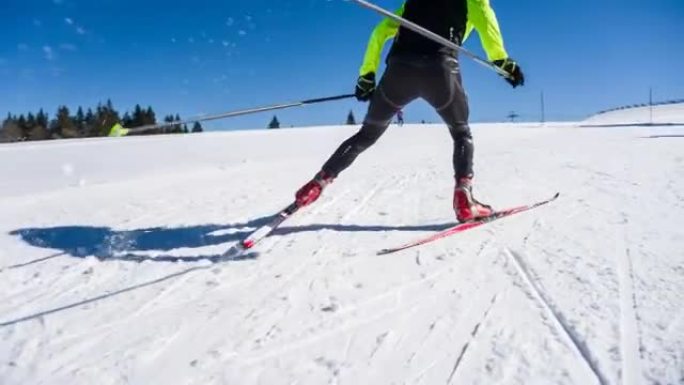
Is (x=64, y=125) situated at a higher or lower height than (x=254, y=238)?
higher

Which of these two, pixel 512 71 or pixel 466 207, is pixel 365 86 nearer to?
pixel 512 71

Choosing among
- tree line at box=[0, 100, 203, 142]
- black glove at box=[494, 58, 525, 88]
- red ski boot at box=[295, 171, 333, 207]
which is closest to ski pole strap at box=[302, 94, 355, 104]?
red ski boot at box=[295, 171, 333, 207]

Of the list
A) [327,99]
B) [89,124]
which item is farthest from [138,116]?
[327,99]

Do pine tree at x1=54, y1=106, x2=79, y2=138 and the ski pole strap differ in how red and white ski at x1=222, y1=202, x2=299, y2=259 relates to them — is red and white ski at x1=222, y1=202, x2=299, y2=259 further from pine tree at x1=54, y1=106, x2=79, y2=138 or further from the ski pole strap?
pine tree at x1=54, y1=106, x2=79, y2=138

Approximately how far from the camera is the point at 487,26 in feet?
12.5

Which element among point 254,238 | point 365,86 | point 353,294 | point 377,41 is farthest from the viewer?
point 365,86

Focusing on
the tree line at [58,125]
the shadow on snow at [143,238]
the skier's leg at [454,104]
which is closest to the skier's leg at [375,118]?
the skier's leg at [454,104]

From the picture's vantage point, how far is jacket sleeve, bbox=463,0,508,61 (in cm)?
379

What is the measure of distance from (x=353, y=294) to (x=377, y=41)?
2616mm

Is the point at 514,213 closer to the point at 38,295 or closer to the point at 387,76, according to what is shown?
the point at 387,76

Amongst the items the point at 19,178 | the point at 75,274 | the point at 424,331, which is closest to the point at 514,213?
the point at 424,331

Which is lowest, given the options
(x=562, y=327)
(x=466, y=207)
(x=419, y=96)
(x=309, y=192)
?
(x=562, y=327)

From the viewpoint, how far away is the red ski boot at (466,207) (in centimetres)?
378

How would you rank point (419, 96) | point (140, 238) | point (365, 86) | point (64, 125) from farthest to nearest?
point (64, 125)
point (365, 86)
point (419, 96)
point (140, 238)
